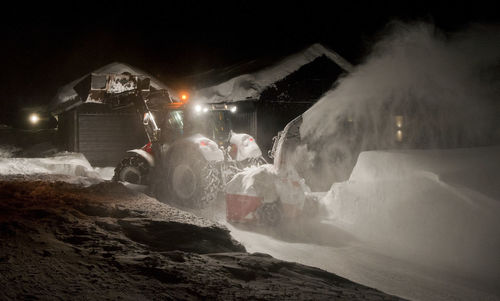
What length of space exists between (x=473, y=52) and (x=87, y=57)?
22.0 m

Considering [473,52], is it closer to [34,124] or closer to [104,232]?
[104,232]

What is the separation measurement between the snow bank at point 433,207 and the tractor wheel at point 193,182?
9.41 feet

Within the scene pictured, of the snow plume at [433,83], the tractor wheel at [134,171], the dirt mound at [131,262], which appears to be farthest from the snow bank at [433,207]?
the tractor wheel at [134,171]

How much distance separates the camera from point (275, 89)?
16766mm

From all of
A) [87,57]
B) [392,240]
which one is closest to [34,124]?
[87,57]

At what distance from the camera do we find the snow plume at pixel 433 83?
854 cm

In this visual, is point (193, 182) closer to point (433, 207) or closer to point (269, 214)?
point (269, 214)

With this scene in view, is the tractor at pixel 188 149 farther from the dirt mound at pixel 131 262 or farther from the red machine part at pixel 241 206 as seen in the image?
the dirt mound at pixel 131 262

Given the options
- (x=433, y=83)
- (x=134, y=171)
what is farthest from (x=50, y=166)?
(x=433, y=83)

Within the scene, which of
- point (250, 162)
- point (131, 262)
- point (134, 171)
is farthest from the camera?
point (134, 171)

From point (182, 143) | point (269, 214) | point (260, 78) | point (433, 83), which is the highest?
point (260, 78)

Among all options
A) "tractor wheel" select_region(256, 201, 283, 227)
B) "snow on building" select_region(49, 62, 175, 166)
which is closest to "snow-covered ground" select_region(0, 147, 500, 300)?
"tractor wheel" select_region(256, 201, 283, 227)

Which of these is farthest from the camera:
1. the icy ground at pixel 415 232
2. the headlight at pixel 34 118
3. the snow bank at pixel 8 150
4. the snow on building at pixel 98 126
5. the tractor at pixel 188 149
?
the headlight at pixel 34 118

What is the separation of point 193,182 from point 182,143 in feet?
3.24
